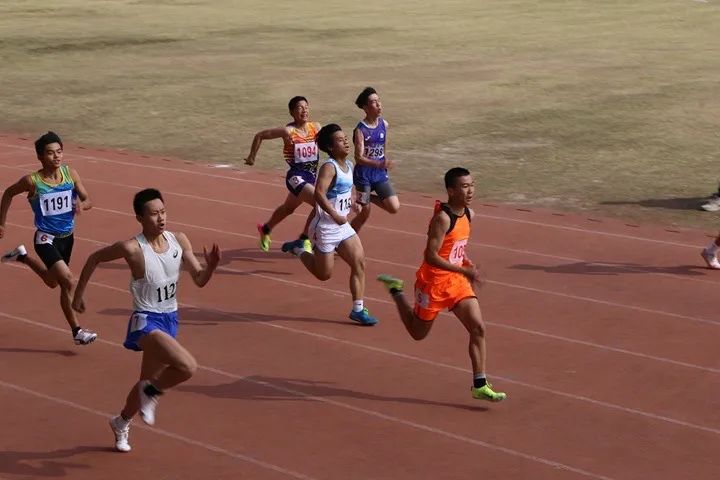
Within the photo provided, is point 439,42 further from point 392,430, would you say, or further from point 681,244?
point 392,430

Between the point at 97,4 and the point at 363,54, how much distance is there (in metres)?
18.0

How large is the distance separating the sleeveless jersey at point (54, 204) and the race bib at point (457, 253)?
3.36 metres

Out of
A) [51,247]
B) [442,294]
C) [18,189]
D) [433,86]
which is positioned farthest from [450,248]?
[433,86]

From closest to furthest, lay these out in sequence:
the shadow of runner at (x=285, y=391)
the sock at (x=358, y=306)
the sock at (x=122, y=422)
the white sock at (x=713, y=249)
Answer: the sock at (x=122, y=422) < the shadow of runner at (x=285, y=391) < the sock at (x=358, y=306) < the white sock at (x=713, y=249)

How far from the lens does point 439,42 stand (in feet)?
113

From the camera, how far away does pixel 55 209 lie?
34.3 ft

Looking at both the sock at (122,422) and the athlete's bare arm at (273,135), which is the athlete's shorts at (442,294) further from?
the athlete's bare arm at (273,135)

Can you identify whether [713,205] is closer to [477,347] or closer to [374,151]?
[374,151]

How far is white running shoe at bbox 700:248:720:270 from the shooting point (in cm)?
1299

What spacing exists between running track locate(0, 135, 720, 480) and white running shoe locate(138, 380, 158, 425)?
0.38 metres

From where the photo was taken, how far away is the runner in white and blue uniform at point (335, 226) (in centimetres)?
1105

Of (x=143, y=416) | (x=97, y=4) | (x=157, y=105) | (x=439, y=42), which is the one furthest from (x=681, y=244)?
(x=97, y=4)

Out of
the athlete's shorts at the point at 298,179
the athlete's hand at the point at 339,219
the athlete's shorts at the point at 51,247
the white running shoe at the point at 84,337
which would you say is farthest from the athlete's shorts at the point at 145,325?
the athlete's shorts at the point at 298,179

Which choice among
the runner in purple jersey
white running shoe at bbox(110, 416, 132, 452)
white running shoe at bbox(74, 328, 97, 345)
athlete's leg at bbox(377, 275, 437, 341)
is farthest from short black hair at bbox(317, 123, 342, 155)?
white running shoe at bbox(110, 416, 132, 452)
